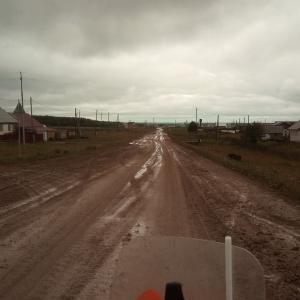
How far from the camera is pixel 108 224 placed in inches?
388

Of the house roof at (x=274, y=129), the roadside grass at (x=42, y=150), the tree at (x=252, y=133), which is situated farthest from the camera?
the house roof at (x=274, y=129)

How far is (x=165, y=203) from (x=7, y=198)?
15.2ft

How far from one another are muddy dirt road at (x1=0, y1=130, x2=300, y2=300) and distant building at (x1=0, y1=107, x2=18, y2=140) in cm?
4560

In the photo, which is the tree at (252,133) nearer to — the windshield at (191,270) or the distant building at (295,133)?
the distant building at (295,133)

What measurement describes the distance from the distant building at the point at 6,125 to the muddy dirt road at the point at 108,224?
45.6m

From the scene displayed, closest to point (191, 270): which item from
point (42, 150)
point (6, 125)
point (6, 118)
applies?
point (42, 150)

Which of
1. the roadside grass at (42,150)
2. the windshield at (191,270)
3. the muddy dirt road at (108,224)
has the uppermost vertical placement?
the windshield at (191,270)

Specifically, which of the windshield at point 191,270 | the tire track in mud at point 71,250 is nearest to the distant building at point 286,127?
the tire track in mud at point 71,250

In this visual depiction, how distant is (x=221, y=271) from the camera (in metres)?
3.88

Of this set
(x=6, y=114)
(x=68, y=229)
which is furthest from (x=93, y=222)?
(x=6, y=114)

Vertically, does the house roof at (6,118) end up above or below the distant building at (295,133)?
above

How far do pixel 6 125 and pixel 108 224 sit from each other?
58.5m

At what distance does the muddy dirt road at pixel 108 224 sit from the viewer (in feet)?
20.6

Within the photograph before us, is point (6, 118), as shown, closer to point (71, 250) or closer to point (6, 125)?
point (6, 125)
